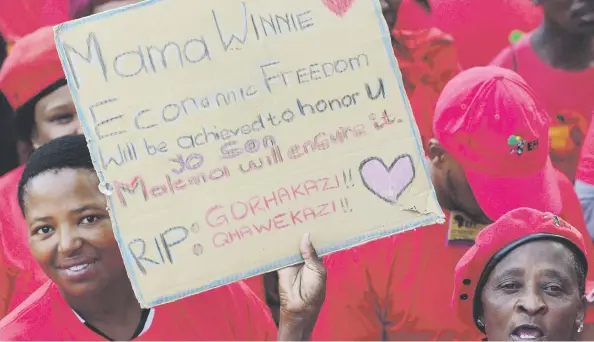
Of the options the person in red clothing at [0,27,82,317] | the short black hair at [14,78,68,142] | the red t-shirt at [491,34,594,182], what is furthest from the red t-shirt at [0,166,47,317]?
the red t-shirt at [491,34,594,182]

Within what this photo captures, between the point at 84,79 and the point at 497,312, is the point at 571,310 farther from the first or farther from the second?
the point at 84,79

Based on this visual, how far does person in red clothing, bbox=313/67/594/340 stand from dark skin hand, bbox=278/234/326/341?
1.78 feet

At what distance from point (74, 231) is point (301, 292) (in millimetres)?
752

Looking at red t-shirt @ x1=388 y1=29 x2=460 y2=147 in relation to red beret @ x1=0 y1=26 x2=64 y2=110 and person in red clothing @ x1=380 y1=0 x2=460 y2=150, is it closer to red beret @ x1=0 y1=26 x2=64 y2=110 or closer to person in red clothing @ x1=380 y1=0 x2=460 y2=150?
person in red clothing @ x1=380 y1=0 x2=460 y2=150

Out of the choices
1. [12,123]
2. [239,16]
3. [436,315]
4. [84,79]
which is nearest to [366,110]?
[239,16]

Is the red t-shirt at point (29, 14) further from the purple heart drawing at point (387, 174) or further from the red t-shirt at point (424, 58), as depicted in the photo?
the purple heart drawing at point (387, 174)

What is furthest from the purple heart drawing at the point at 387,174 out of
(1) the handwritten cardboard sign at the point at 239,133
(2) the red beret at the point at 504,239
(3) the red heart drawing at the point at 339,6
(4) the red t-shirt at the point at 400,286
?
(4) the red t-shirt at the point at 400,286

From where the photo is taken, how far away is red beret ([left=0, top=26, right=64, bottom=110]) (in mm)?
3230

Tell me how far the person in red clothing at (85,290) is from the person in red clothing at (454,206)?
1.16ft

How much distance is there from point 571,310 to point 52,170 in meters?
1.63

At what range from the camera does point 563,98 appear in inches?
127

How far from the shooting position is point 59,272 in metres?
2.87

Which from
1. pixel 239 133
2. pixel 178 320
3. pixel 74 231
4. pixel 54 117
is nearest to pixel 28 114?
pixel 54 117

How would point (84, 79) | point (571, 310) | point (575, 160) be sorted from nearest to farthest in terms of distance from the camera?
point (84, 79) < point (571, 310) < point (575, 160)
